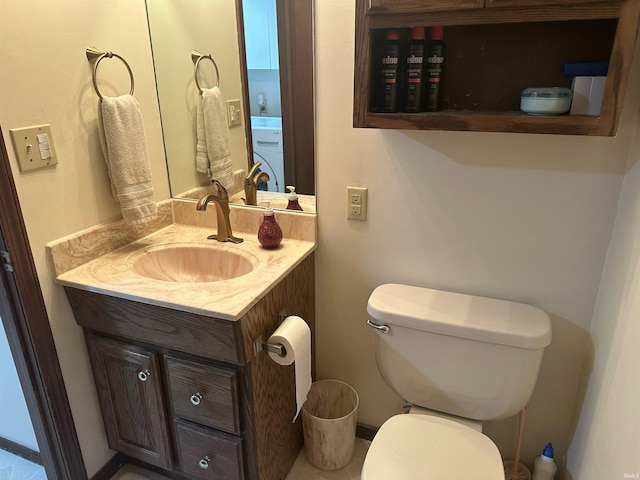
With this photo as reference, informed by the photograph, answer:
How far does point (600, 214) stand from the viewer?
1.27 meters

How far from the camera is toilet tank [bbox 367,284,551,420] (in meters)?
1.29

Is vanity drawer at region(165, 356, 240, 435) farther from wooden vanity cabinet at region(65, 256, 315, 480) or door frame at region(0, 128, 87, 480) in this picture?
door frame at region(0, 128, 87, 480)

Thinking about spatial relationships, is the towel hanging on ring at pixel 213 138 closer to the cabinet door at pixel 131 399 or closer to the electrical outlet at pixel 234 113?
the electrical outlet at pixel 234 113

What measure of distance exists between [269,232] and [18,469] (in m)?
1.34

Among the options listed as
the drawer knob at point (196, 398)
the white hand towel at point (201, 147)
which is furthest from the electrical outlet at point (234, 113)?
the drawer knob at point (196, 398)

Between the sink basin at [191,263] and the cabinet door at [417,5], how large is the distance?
2.78ft

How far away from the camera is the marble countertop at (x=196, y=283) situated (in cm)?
123

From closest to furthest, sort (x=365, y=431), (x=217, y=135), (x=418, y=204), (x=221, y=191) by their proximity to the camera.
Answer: (x=418, y=204)
(x=221, y=191)
(x=217, y=135)
(x=365, y=431)

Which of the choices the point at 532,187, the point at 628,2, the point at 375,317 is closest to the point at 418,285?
the point at 375,317

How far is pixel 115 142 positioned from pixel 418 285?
1.08 metres

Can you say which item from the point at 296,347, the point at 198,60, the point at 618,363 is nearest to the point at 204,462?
the point at 296,347

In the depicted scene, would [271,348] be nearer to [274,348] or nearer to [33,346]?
[274,348]

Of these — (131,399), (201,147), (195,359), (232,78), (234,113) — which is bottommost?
(131,399)

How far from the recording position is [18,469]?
1.74 meters
